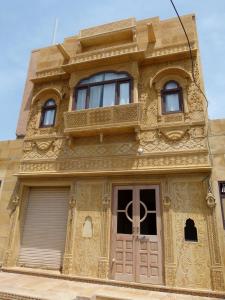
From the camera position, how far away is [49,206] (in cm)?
782

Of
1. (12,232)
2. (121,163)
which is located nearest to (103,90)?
(121,163)

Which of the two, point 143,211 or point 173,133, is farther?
point 173,133

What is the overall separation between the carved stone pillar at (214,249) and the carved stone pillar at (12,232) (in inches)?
241

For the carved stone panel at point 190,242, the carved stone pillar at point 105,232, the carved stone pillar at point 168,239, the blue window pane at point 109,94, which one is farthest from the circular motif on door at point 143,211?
the blue window pane at point 109,94

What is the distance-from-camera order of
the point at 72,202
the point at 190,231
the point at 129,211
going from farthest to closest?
1. the point at 72,202
2. the point at 129,211
3. the point at 190,231

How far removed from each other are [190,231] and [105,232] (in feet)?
7.89

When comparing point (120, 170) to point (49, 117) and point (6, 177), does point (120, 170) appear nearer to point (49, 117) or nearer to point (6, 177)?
point (49, 117)

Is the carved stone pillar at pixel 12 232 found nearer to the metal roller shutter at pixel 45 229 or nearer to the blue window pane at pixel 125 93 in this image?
the metal roller shutter at pixel 45 229

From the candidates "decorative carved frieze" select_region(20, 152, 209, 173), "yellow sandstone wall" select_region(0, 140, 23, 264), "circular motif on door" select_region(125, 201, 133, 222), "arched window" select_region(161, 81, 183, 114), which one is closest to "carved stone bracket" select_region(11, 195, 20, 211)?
"yellow sandstone wall" select_region(0, 140, 23, 264)

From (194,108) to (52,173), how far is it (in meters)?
5.12

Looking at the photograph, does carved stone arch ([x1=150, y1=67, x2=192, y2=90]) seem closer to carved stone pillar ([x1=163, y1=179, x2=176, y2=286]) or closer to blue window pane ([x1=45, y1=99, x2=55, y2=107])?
carved stone pillar ([x1=163, y1=179, x2=176, y2=286])

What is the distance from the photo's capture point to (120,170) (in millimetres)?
6895

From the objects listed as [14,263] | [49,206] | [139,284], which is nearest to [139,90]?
[49,206]

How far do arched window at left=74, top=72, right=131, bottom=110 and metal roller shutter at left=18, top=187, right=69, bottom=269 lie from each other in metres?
3.24
